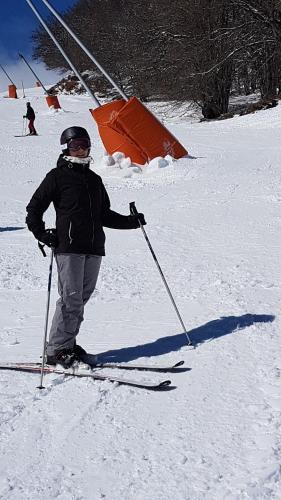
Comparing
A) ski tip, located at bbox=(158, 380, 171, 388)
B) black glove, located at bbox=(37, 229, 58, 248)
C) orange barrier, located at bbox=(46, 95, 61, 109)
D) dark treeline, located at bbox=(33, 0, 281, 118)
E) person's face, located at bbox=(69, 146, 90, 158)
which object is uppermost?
person's face, located at bbox=(69, 146, 90, 158)

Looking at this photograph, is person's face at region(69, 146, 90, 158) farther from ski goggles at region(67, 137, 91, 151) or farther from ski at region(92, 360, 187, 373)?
ski at region(92, 360, 187, 373)

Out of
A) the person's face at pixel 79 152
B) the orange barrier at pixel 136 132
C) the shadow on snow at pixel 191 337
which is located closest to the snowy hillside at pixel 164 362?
the shadow on snow at pixel 191 337

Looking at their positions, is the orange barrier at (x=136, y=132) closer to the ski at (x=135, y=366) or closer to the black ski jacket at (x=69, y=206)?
the black ski jacket at (x=69, y=206)

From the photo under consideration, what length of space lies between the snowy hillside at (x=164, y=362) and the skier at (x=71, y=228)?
386 mm

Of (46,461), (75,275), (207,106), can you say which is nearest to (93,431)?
(46,461)

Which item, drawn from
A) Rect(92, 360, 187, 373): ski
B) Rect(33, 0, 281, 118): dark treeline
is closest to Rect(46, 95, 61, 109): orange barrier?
Rect(33, 0, 281, 118): dark treeline

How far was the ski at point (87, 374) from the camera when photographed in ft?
11.1

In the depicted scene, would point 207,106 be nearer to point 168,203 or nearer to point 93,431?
point 168,203

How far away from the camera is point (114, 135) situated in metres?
12.6

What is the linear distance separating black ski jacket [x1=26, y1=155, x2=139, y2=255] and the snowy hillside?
2.85ft

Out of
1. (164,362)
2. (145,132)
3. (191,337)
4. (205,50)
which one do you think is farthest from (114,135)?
(205,50)

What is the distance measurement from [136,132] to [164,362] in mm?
9144

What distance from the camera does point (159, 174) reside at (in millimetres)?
11398

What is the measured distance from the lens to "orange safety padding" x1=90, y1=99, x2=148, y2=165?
12289 mm
